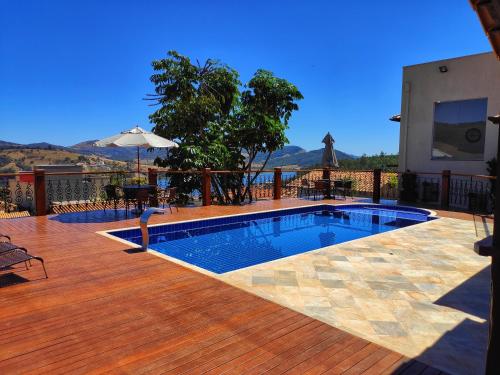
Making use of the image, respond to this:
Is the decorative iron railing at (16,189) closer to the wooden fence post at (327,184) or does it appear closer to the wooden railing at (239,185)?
the wooden railing at (239,185)

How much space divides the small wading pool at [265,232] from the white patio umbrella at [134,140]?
79.6 inches

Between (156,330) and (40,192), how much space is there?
6899mm

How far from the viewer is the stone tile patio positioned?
305cm

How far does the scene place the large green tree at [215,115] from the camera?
12023mm

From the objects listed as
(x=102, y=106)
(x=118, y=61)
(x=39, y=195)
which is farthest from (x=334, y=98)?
(x=102, y=106)

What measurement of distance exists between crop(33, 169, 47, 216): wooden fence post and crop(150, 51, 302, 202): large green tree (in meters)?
4.20

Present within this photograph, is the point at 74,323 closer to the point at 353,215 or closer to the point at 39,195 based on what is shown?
the point at 39,195

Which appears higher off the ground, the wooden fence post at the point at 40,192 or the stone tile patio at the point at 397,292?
the wooden fence post at the point at 40,192

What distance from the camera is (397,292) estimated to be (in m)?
4.29

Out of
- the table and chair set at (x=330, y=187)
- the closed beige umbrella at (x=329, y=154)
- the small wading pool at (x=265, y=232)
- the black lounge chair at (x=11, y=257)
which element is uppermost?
the closed beige umbrella at (x=329, y=154)

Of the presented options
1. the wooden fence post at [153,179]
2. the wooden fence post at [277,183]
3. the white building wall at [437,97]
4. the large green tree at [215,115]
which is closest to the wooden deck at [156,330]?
the wooden fence post at [153,179]

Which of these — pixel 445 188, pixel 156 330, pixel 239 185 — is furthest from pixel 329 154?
pixel 156 330

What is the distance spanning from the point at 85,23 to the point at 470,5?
18.3 m

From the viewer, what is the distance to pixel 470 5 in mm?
1623
